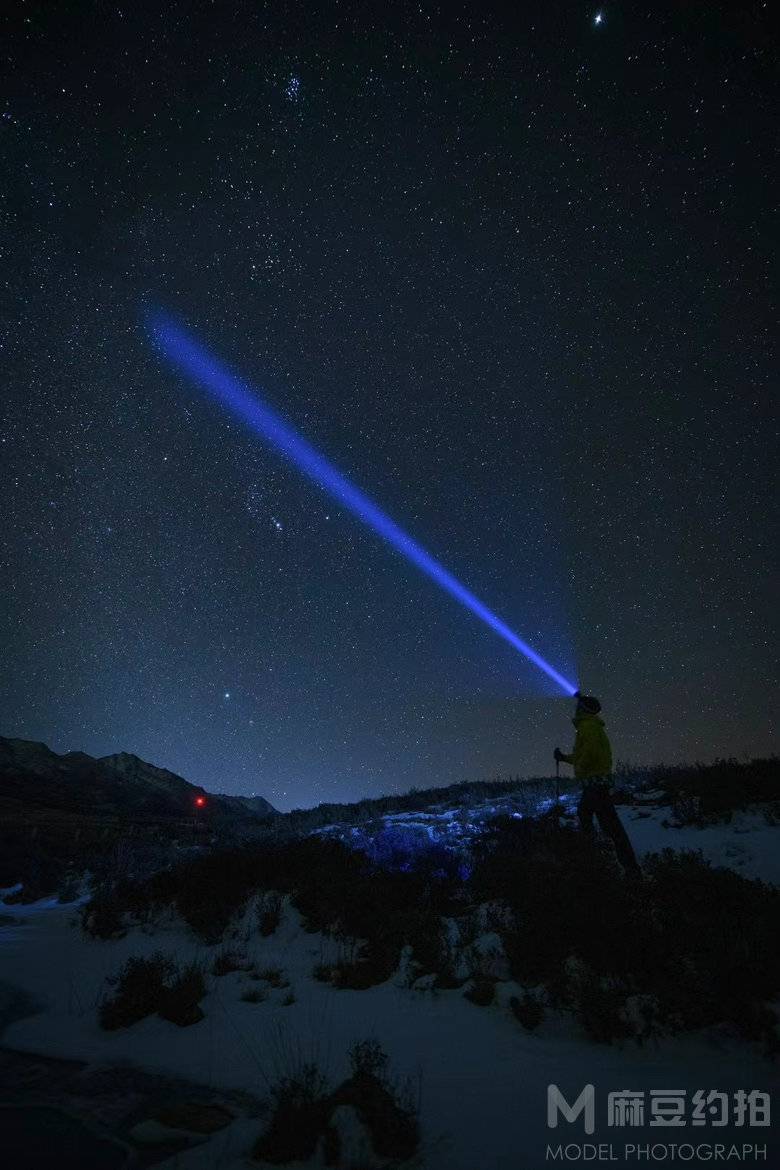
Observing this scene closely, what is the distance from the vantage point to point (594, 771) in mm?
7660

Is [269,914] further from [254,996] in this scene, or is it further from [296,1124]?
[296,1124]

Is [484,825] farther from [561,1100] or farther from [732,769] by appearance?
[561,1100]

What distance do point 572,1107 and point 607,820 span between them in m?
4.31

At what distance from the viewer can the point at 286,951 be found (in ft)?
20.4

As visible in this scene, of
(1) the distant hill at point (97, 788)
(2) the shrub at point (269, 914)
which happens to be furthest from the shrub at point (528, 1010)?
(1) the distant hill at point (97, 788)

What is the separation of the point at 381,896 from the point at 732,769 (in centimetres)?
780

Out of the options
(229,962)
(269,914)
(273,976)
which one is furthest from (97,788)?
(273,976)

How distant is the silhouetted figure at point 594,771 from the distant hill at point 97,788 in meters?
14.6

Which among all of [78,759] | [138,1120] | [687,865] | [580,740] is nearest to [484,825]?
[580,740]

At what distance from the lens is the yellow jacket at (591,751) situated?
7680 mm

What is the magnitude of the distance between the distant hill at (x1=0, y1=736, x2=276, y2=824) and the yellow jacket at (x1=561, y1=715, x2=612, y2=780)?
14590 mm
